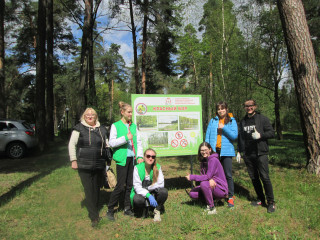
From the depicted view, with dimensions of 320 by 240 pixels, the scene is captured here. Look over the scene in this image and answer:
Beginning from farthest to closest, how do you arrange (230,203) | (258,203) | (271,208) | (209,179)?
1. (258,203)
2. (230,203)
3. (209,179)
4. (271,208)

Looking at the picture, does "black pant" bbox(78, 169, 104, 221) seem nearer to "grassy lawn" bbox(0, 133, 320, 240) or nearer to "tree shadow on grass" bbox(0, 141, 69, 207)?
"grassy lawn" bbox(0, 133, 320, 240)

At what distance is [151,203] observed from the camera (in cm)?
385

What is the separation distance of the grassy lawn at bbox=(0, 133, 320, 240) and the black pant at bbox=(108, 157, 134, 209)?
0.93 ft

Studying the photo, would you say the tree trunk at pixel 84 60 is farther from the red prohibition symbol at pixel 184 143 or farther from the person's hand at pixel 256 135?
the person's hand at pixel 256 135

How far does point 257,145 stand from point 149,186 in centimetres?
203

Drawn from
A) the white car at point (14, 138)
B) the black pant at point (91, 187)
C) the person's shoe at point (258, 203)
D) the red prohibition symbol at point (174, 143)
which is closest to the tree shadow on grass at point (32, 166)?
the white car at point (14, 138)

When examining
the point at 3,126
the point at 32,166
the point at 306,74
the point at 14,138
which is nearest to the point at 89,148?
the point at 306,74

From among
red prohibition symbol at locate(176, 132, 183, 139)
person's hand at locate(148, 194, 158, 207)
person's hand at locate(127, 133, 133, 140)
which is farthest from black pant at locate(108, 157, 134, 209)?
red prohibition symbol at locate(176, 132, 183, 139)

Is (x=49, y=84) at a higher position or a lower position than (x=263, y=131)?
higher

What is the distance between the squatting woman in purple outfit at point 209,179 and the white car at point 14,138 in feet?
28.5

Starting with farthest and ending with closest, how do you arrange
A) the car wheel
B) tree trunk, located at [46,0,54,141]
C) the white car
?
tree trunk, located at [46,0,54,141]
the car wheel
the white car

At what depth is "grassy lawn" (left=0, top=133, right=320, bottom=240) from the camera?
3508mm

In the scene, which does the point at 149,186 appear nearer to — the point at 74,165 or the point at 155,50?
the point at 74,165

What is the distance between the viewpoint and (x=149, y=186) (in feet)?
13.5
